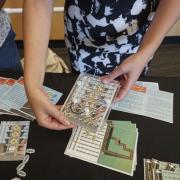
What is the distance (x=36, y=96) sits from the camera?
0.69 metres

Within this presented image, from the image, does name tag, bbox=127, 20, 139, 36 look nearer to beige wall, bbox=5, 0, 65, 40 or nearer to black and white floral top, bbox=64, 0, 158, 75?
black and white floral top, bbox=64, 0, 158, 75

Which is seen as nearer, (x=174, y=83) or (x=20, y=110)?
(x=20, y=110)

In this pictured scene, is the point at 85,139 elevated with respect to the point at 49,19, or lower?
lower

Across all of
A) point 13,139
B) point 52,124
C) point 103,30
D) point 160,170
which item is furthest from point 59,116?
point 103,30

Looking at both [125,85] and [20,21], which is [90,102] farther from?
[20,21]

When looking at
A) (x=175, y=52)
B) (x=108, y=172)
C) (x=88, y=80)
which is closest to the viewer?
(x=108, y=172)

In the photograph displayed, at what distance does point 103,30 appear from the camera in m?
0.92

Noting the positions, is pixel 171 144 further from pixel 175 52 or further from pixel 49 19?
pixel 175 52

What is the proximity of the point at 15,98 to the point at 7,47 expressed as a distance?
317 millimetres

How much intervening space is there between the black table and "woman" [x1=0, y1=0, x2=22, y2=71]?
1.09 feet

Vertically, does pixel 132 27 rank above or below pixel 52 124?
above

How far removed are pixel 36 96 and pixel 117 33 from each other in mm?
373

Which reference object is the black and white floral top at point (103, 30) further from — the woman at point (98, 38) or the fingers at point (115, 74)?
the fingers at point (115, 74)

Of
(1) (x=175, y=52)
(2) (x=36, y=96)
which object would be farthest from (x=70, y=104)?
(1) (x=175, y=52)
